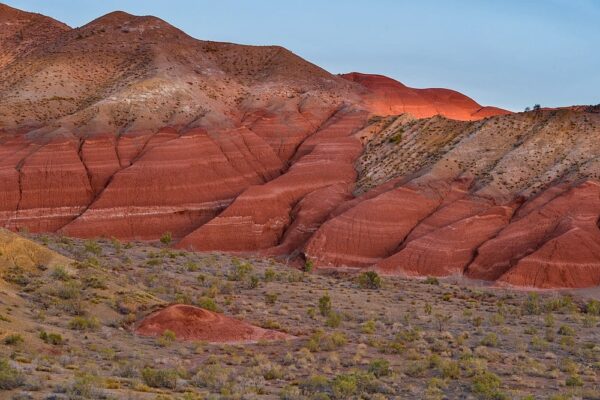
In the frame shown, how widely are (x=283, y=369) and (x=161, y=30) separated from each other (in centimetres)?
8432

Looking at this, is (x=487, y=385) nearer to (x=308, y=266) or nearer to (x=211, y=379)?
(x=211, y=379)

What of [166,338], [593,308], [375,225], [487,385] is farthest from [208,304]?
[375,225]

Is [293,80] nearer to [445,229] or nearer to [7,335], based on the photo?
[445,229]

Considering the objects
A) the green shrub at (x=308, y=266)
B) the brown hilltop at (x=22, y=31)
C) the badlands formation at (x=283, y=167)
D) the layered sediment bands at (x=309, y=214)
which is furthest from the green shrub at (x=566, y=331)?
the brown hilltop at (x=22, y=31)

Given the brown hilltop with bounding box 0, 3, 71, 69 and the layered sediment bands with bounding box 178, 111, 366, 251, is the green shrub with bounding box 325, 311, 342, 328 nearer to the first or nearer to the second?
the layered sediment bands with bounding box 178, 111, 366, 251

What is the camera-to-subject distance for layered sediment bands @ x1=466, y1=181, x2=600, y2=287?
54.4 m

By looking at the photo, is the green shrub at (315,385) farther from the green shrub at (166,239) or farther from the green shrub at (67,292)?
the green shrub at (166,239)

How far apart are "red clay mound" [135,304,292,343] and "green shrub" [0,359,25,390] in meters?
10.5

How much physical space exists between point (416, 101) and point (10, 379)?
9231cm

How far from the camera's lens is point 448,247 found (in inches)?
2341

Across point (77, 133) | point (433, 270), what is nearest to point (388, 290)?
point (433, 270)

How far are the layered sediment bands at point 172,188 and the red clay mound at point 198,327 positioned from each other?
42.3 meters

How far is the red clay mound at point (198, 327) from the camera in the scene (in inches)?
1081

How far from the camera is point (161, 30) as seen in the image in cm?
10075
